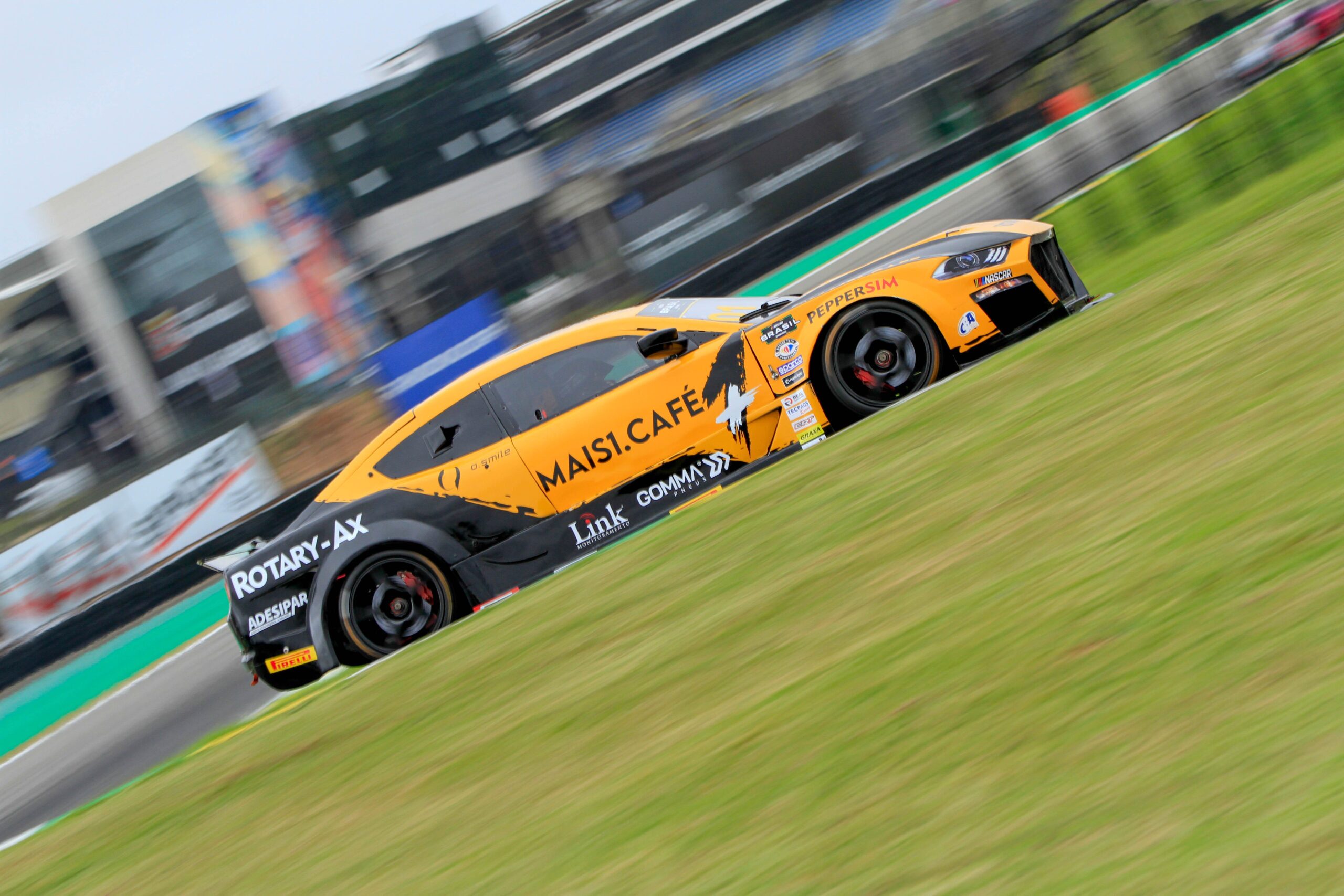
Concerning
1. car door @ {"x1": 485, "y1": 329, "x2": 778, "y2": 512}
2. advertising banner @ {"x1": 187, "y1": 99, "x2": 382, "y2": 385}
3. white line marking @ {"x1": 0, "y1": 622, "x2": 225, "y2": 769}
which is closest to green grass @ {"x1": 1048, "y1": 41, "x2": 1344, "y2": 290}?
car door @ {"x1": 485, "y1": 329, "x2": 778, "y2": 512}

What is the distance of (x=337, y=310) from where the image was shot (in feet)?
86.6

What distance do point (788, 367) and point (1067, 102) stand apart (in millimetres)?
10481

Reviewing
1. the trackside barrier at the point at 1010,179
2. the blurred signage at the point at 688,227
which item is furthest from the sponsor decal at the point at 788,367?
the blurred signage at the point at 688,227

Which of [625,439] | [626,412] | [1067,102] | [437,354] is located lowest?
[625,439]

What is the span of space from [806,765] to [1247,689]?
3.52ft

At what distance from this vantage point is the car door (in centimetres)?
688

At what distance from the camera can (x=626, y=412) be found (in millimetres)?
6961

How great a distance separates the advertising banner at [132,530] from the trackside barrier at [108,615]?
1.01 meters

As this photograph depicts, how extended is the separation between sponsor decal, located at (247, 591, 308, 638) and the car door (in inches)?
59.7

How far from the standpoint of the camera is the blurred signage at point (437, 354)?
18.8 meters

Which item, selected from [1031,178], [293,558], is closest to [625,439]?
[293,558]

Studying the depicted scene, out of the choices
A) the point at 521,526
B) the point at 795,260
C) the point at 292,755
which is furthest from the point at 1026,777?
the point at 795,260

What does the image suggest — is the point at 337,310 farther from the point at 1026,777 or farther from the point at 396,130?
the point at 1026,777

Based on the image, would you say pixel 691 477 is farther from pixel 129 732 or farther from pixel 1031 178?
pixel 1031 178
